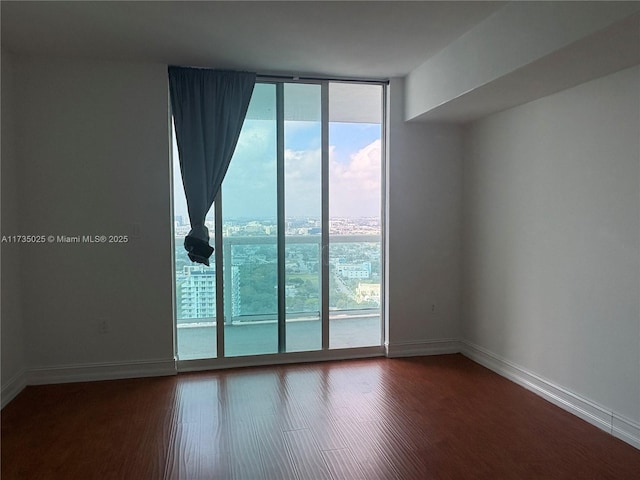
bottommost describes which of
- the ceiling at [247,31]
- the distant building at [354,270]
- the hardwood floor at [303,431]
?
the hardwood floor at [303,431]

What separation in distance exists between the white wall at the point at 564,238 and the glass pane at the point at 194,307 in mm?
2446

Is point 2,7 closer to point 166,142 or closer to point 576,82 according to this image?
point 166,142

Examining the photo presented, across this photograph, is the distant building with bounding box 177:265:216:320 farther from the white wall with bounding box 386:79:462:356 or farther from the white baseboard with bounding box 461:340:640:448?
the white baseboard with bounding box 461:340:640:448

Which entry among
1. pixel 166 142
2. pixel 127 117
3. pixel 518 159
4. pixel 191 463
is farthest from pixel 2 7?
pixel 518 159

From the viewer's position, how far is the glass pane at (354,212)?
410 centimetres

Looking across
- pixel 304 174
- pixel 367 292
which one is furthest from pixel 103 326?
pixel 367 292

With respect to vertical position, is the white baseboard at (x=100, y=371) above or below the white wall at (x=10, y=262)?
below

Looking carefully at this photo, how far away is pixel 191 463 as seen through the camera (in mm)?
2406

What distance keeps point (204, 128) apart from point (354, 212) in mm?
1555

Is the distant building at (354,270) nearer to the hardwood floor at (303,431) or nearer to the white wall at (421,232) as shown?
the white wall at (421,232)

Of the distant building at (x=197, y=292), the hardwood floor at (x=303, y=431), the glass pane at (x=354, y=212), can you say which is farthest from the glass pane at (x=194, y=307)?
the glass pane at (x=354, y=212)

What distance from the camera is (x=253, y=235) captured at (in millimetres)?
3934

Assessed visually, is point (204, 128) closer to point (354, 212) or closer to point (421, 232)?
point (354, 212)

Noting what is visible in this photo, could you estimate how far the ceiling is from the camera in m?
2.60
